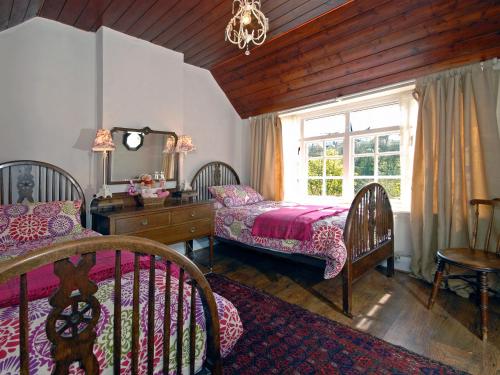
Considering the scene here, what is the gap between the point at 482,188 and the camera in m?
2.36

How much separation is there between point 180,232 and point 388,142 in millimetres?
2615

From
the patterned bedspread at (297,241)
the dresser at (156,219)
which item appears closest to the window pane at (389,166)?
the patterned bedspread at (297,241)

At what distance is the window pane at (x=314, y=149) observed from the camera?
390 centimetres

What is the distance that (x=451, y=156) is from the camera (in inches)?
99.1

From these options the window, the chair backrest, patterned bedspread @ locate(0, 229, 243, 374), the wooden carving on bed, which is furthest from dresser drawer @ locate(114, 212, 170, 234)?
the chair backrest

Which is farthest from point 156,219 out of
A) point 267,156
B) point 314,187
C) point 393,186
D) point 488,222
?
point 488,222

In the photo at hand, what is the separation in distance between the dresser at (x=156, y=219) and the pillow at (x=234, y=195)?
1.65 ft

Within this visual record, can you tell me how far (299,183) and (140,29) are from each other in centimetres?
274

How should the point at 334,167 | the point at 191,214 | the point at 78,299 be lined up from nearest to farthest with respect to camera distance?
the point at 78,299
the point at 191,214
the point at 334,167

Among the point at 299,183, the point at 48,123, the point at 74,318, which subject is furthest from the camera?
the point at 299,183

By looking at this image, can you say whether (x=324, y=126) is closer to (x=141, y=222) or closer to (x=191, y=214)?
(x=191, y=214)

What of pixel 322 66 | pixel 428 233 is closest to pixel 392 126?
pixel 322 66

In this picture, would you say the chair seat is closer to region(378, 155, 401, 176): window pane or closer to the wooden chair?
the wooden chair

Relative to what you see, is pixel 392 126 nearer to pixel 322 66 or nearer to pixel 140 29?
pixel 322 66
